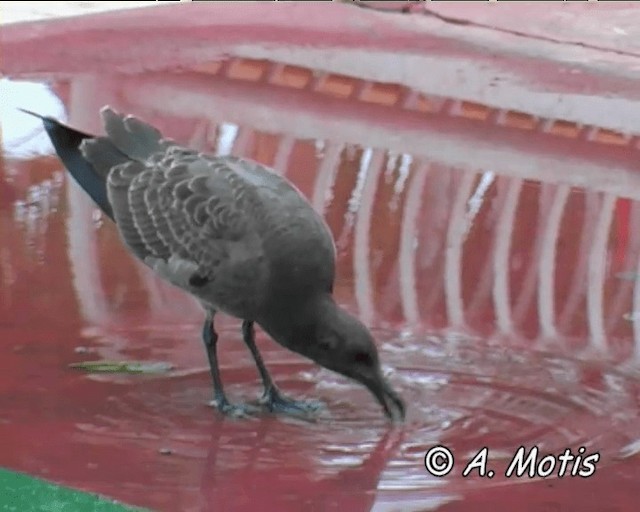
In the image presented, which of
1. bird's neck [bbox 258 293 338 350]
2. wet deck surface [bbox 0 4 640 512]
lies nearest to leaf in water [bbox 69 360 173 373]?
wet deck surface [bbox 0 4 640 512]

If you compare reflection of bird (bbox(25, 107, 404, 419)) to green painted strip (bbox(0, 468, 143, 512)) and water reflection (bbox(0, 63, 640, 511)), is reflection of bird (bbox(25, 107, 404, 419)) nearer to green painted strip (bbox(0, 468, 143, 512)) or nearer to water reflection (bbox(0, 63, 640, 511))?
water reflection (bbox(0, 63, 640, 511))

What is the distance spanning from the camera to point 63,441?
162cm

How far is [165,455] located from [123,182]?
473 millimetres

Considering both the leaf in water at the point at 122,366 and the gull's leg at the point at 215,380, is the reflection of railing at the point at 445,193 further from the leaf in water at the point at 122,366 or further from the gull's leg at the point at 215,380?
the gull's leg at the point at 215,380

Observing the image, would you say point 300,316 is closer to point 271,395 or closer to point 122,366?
point 271,395

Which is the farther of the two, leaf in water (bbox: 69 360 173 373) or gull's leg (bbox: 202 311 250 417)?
leaf in water (bbox: 69 360 173 373)

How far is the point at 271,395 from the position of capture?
5.82ft

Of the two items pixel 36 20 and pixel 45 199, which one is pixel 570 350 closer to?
pixel 45 199

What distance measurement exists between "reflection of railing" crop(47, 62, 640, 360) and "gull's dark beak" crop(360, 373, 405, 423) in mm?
439

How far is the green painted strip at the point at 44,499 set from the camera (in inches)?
56.7

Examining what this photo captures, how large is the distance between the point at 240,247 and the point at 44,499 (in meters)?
0.45

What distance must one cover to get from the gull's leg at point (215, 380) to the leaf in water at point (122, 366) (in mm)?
112

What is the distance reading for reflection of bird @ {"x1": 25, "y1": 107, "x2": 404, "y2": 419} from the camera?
5.34ft

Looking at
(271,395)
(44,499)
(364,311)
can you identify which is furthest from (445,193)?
(44,499)
